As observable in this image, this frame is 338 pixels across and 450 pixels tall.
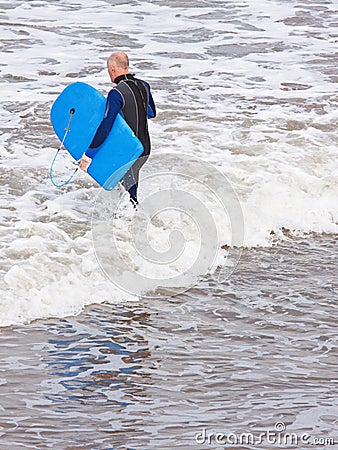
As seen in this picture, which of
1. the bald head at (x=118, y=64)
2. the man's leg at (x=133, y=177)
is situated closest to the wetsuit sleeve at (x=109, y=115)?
the bald head at (x=118, y=64)

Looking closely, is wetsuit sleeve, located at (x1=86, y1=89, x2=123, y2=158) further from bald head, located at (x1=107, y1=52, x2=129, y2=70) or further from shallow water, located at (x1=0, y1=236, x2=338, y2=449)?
shallow water, located at (x1=0, y1=236, x2=338, y2=449)

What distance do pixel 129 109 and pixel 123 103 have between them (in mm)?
99

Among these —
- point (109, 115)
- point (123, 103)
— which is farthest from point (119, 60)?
point (109, 115)

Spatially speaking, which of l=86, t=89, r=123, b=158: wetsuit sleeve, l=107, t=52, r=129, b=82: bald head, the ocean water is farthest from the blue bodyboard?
the ocean water

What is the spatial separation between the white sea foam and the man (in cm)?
92

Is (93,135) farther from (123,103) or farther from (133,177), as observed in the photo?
(133,177)

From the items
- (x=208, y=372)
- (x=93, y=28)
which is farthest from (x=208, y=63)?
(x=208, y=372)

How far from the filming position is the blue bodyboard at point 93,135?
7.17m

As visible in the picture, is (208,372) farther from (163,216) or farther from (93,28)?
(93,28)

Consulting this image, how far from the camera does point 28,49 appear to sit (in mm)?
14984

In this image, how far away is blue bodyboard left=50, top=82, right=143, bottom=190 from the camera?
717 cm

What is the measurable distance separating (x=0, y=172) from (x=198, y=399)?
5.21m

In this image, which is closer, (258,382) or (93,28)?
(258,382)

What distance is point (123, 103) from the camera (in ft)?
23.5
